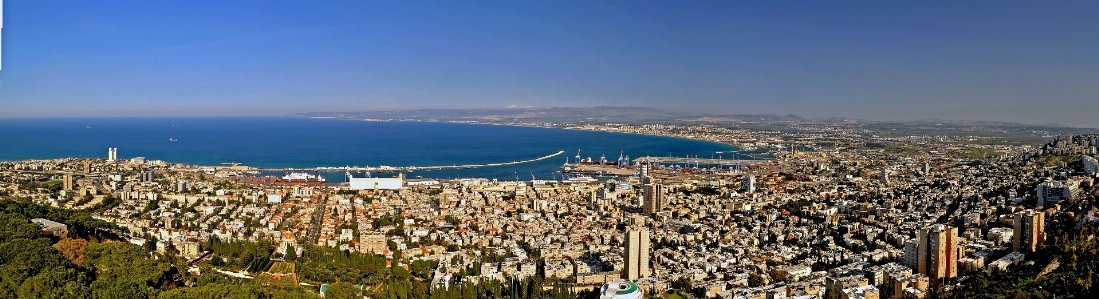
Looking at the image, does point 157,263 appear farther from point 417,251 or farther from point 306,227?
point 306,227

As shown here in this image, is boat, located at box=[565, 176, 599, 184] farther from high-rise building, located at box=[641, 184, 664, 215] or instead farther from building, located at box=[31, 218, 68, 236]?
building, located at box=[31, 218, 68, 236]

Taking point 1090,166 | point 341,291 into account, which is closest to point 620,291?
point 341,291

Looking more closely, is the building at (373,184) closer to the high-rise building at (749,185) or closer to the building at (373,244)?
the building at (373,244)

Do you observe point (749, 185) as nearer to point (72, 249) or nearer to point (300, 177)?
point (300, 177)

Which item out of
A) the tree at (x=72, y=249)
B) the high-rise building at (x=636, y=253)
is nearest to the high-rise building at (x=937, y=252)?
the high-rise building at (x=636, y=253)

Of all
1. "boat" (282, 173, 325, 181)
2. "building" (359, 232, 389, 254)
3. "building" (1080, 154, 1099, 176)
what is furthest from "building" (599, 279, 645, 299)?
"boat" (282, 173, 325, 181)

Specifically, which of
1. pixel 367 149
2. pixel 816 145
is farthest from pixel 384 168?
pixel 816 145
